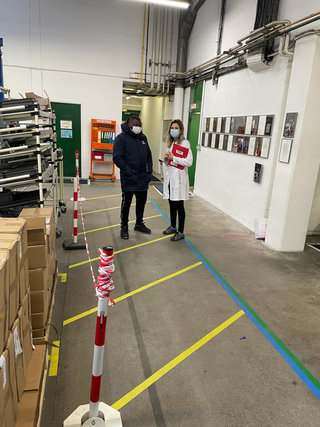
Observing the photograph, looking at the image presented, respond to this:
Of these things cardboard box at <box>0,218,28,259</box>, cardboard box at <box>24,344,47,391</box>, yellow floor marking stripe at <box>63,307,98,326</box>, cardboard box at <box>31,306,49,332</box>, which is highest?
cardboard box at <box>0,218,28,259</box>

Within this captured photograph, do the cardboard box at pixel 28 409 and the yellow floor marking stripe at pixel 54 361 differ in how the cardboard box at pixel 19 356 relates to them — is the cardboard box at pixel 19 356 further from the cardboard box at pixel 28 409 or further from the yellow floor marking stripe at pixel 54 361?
the yellow floor marking stripe at pixel 54 361

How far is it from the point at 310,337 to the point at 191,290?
1.20m

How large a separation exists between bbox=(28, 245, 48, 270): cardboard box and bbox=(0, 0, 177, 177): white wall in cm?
778

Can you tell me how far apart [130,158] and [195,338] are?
2707 mm

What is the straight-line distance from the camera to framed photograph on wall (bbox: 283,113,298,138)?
405 centimetres

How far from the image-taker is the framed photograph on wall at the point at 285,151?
13.6 feet

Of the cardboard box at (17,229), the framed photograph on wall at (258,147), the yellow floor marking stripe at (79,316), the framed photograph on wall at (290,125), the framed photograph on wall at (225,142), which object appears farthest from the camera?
the framed photograph on wall at (225,142)

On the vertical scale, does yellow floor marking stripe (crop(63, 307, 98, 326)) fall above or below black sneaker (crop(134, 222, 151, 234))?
below

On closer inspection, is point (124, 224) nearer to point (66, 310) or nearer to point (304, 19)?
point (66, 310)

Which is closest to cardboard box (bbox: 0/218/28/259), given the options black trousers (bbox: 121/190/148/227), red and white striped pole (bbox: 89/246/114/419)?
red and white striped pole (bbox: 89/246/114/419)

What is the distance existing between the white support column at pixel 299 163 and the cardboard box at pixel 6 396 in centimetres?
392

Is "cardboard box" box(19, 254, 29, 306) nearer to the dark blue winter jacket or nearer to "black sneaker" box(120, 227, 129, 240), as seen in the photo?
the dark blue winter jacket

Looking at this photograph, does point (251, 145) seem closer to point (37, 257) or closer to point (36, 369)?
point (37, 257)

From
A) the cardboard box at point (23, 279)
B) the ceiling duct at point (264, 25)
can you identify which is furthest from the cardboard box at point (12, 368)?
the ceiling duct at point (264, 25)
